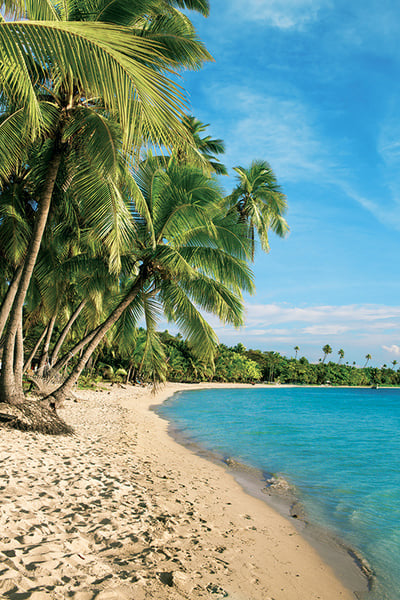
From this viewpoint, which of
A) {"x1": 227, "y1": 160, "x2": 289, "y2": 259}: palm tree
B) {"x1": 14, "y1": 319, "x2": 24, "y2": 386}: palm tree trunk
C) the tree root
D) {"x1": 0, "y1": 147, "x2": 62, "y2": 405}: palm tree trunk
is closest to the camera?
the tree root

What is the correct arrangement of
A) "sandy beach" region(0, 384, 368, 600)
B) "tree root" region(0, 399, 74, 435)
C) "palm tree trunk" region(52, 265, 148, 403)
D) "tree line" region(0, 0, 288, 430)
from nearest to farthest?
"sandy beach" region(0, 384, 368, 600) → "tree line" region(0, 0, 288, 430) → "tree root" region(0, 399, 74, 435) → "palm tree trunk" region(52, 265, 148, 403)

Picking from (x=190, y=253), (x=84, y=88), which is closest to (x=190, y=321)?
(x=190, y=253)

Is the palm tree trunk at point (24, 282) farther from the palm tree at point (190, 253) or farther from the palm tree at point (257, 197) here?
the palm tree at point (257, 197)

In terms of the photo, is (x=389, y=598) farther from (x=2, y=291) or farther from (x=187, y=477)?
(x=2, y=291)

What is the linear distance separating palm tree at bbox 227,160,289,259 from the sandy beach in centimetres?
1142

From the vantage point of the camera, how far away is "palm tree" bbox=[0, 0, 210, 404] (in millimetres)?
2990

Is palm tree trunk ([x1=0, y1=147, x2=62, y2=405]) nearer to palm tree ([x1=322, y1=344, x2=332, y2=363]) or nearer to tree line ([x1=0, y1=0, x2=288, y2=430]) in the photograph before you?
tree line ([x1=0, y1=0, x2=288, y2=430])

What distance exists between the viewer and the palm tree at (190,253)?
10594 millimetres

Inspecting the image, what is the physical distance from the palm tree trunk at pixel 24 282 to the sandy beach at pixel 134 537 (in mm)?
1622

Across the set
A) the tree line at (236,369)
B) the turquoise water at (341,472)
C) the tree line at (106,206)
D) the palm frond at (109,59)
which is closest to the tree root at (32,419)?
the tree line at (106,206)

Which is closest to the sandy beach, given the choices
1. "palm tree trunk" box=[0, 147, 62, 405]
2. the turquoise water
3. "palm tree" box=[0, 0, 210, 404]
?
the turquoise water

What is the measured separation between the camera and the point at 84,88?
3.91 meters

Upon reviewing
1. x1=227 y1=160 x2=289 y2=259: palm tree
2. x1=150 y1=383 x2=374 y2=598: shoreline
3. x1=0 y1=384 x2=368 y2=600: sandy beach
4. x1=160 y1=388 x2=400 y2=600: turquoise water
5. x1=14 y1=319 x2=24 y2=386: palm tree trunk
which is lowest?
x1=160 y1=388 x2=400 y2=600: turquoise water

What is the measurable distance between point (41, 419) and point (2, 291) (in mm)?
8098
